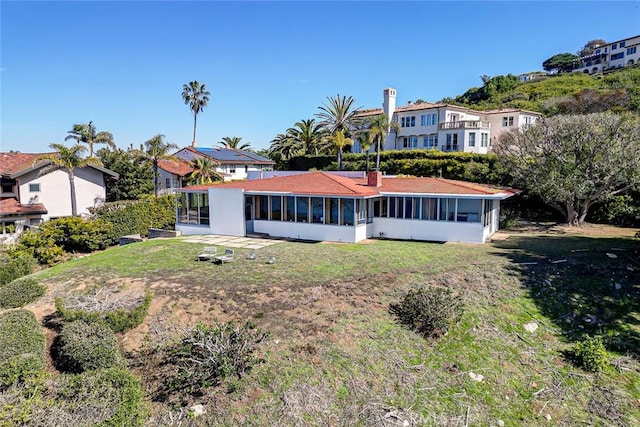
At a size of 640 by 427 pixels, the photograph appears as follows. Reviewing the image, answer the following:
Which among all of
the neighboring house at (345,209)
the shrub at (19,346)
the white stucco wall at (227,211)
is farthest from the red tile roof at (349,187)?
the shrub at (19,346)

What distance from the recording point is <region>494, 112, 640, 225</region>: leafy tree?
75.7 ft

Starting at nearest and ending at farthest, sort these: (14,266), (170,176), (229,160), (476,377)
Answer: (476,377) → (14,266) → (170,176) → (229,160)

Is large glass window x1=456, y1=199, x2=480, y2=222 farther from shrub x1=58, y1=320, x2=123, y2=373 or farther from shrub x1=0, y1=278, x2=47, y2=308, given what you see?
shrub x1=0, y1=278, x2=47, y2=308

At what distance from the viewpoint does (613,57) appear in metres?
101

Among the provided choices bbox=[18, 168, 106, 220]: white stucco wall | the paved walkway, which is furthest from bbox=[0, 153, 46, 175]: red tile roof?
the paved walkway

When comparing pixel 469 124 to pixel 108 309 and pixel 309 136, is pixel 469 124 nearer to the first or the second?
pixel 309 136

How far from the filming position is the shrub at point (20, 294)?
13711 mm

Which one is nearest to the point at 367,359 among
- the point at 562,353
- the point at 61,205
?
the point at 562,353

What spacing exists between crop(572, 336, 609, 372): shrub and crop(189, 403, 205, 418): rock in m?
10.1

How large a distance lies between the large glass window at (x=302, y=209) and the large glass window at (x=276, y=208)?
1.23 meters

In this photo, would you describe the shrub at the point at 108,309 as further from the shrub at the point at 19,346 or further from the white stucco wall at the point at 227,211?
the white stucco wall at the point at 227,211

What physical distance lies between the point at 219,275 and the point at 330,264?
175 inches

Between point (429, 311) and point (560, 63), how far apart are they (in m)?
137

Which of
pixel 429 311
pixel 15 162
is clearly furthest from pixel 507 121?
pixel 15 162
